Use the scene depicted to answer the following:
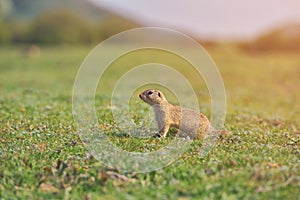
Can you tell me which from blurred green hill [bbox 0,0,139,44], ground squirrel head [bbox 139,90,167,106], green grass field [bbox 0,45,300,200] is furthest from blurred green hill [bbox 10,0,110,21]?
ground squirrel head [bbox 139,90,167,106]

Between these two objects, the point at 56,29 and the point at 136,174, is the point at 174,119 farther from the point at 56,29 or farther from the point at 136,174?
the point at 56,29

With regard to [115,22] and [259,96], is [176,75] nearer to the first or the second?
[259,96]

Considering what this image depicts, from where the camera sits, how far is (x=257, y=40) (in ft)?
256

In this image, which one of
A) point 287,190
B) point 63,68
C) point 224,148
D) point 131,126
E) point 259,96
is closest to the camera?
point 287,190

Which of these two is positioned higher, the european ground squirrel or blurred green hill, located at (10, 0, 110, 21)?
blurred green hill, located at (10, 0, 110, 21)

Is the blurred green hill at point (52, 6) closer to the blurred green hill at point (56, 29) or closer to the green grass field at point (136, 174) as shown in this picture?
the blurred green hill at point (56, 29)

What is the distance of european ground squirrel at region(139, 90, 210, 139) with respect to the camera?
35.4 feet

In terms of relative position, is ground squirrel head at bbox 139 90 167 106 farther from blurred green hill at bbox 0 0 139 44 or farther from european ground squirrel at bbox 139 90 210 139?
blurred green hill at bbox 0 0 139 44

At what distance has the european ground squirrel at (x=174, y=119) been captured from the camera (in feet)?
35.4

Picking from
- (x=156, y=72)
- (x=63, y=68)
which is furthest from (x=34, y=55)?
(x=156, y=72)

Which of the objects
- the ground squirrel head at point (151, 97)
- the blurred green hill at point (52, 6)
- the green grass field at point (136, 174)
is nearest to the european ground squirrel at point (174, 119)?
the ground squirrel head at point (151, 97)

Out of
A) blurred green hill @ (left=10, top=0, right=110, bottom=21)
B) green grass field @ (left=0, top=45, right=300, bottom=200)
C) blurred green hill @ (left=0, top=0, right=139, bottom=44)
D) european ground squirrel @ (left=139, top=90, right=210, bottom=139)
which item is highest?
blurred green hill @ (left=10, top=0, right=110, bottom=21)

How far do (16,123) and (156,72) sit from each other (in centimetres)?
2293

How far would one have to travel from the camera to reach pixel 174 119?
1092 cm
